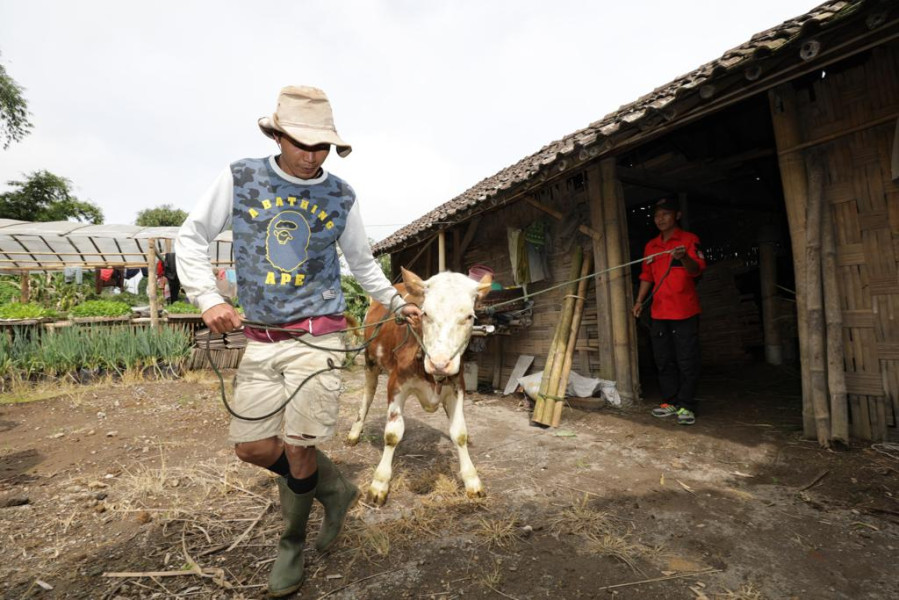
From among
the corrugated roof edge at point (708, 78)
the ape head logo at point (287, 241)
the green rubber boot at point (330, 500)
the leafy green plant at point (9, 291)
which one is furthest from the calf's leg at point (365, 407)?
the leafy green plant at point (9, 291)

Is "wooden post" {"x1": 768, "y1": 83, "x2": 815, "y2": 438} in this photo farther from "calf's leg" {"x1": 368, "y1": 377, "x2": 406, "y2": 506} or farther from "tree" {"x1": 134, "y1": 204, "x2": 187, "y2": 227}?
"tree" {"x1": 134, "y1": 204, "x2": 187, "y2": 227}

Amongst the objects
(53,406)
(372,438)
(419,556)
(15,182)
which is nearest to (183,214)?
(15,182)

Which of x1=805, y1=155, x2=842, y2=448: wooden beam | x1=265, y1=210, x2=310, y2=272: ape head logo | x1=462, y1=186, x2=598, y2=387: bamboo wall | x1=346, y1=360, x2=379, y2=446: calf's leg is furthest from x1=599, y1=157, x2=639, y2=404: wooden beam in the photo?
Result: x1=265, y1=210, x2=310, y2=272: ape head logo

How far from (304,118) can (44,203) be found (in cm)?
3895

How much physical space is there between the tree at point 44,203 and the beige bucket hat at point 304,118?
35.8 m

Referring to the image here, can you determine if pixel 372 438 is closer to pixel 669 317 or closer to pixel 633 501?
pixel 633 501

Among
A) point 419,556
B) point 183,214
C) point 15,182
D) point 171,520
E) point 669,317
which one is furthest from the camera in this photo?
point 183,214

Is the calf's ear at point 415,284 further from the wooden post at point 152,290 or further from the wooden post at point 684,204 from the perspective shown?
the wooden post at point 152,290

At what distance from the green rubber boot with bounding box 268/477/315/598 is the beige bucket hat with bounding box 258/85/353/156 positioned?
180cm

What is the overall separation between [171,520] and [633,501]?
3.12m

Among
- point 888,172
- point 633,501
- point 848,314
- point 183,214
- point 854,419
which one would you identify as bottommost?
point 633,501

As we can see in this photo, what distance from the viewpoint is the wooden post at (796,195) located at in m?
3.53

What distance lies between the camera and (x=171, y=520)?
8.58 feet

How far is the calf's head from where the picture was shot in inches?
96.3
